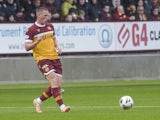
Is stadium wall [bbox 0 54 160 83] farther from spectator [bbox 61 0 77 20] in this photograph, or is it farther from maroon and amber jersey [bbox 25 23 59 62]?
maroon and amber jersey [bbox 25 23 59 62]

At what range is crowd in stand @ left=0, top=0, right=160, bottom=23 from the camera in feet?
92.8

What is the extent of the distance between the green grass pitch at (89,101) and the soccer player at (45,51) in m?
0.51

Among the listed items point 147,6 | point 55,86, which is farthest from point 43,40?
point 147,6

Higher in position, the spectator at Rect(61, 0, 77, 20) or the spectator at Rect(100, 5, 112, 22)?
the spectator at Rect(61, 0, 77, 20)

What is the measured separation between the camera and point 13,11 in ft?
92.5

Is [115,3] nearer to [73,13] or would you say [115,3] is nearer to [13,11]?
[73,13]

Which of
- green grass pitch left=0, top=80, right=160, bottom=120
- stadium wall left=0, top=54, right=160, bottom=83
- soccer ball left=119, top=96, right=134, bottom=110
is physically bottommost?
stadium wall left=0, top=54, right=160, bottom=83

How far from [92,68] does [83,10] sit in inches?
97.2

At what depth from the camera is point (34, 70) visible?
93.0 ft

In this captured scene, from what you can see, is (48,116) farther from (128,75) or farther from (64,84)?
(128,75)

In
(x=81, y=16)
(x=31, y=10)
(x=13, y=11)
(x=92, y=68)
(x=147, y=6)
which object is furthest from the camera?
(x=147, y=6)

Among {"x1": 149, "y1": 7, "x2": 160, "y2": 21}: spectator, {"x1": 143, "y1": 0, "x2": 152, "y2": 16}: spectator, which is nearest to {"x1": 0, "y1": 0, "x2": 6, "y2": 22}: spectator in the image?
{"x1": 149, "y1": 7, "x2": 160, "y2": 21}: spectator

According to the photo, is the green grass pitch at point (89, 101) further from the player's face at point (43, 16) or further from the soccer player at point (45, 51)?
the player's face at point (43, 16)

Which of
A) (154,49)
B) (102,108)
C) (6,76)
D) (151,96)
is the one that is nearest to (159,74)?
(154,49)
